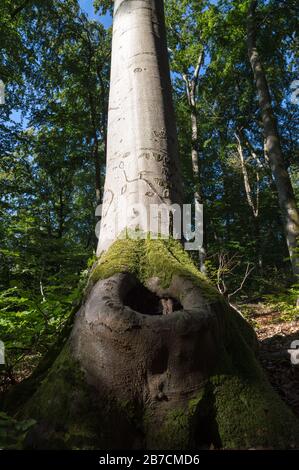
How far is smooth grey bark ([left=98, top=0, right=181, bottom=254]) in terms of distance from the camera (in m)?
2.48

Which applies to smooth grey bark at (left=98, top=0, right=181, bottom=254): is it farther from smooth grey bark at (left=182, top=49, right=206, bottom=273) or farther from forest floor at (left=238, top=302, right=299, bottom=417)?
smooth grey bark at (left=182, top=49, right=206, bottom=273)

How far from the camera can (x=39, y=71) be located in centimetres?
1208

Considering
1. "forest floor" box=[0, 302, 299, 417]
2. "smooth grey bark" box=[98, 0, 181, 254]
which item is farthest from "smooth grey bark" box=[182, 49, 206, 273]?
"smooth grey bark" box=[98, 0, 181, 254]

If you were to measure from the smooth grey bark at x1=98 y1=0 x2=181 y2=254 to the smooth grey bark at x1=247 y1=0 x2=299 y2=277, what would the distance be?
4.34m

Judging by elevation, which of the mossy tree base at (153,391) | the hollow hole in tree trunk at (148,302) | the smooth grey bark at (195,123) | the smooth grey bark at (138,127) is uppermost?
the smooth grey bark at (195,123)

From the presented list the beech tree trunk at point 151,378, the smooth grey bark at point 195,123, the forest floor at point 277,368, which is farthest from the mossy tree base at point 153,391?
the smooth grey bark at point 195,123

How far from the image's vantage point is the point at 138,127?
263 cm

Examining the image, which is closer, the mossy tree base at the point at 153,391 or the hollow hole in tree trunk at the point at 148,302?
the mossy tree base at the point at 153,391

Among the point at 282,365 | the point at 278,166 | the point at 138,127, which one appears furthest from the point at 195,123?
the point at 282,365

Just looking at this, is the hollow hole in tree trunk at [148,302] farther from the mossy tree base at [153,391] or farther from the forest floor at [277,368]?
the forest floor at [277,368]

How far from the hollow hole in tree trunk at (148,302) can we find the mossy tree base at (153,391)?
0.62ft

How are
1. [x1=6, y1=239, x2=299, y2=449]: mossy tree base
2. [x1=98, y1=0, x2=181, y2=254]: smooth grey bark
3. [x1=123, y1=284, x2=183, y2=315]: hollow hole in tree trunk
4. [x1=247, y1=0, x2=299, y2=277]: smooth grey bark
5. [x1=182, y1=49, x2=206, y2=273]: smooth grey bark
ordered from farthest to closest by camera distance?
[x1=182, y1=49, x2=206, y2=273]: smooth grey bark
[x1=247, y1=0, x2=299, y2=277]: smooth grey bark
[x1=98, y1=0, x2=181, y2=254]: smooth grey bark
[x1=123, y1=284, x2=183, y2=315]: hollow hole in tree trunk
[x1=6, y1=239, x2=299, y2=449]: mossy tree base

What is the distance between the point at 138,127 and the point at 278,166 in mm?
5911

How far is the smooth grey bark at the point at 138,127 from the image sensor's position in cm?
248
